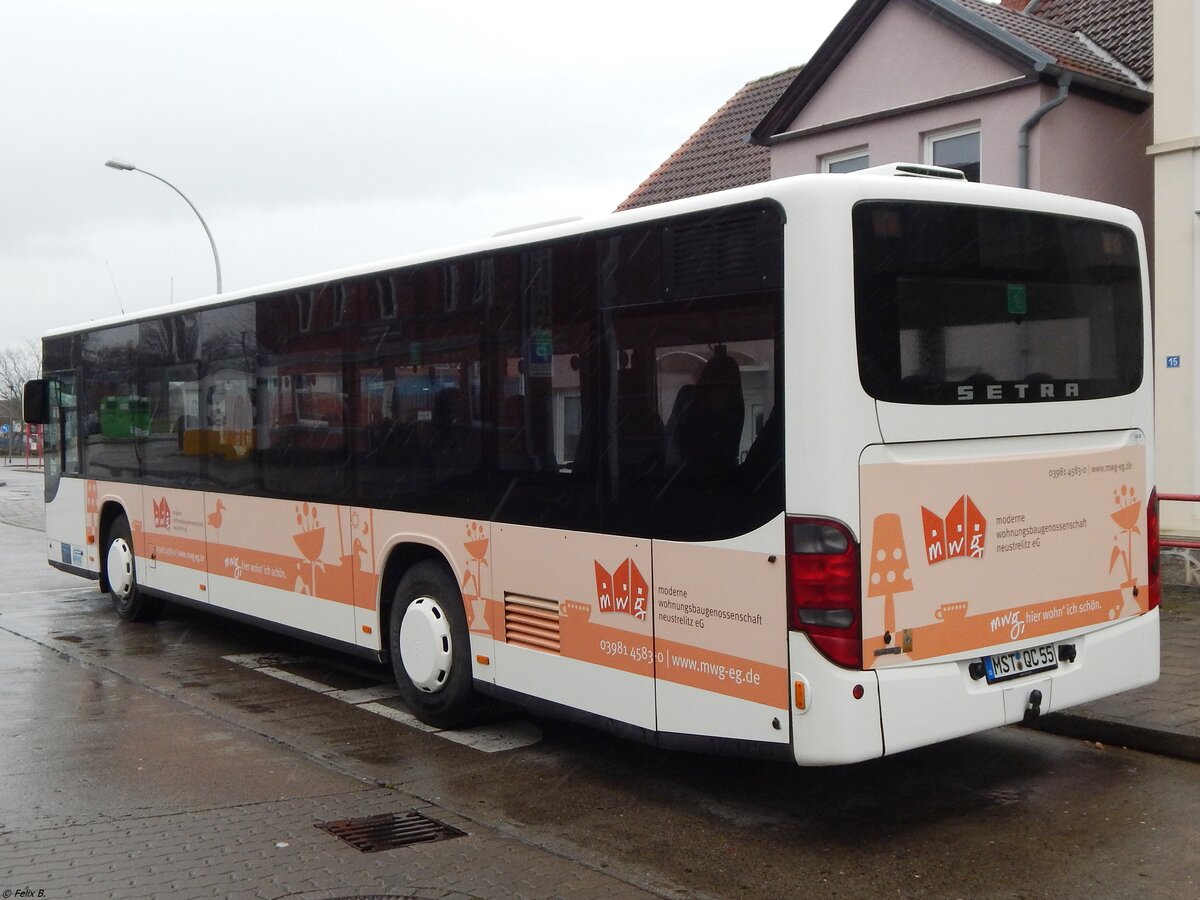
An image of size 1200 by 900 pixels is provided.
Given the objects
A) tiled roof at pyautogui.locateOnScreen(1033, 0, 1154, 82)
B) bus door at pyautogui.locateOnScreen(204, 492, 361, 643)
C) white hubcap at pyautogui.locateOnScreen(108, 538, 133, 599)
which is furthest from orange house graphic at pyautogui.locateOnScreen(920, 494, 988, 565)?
tiled roof at pyautogui.locateOnScreen(1033, 0, 1154, 82)

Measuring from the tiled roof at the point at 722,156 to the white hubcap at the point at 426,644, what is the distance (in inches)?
552

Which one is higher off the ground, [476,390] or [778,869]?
[476,390]

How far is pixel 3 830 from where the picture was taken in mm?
5758

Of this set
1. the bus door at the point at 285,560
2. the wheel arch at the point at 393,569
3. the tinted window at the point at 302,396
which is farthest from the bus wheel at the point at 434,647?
the tinted window at the point at 302,396

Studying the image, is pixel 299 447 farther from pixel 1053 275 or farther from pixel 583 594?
pixel 1053 275

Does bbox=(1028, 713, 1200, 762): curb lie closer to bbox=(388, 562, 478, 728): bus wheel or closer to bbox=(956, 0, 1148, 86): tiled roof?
bbox=(388, 562, 478, 728): bus wheel

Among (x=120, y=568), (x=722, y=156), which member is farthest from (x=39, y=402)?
(x=722, y=156)

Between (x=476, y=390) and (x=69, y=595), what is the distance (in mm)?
9423

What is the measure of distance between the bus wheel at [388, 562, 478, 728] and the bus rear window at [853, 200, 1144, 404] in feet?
10.5

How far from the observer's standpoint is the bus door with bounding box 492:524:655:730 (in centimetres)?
595

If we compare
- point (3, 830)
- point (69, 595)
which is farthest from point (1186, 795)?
point (69, 595)

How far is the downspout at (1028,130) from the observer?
14.9m

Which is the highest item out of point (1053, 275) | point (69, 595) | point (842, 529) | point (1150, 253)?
point (1150, 253)

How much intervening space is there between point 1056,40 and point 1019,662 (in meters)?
13.2
